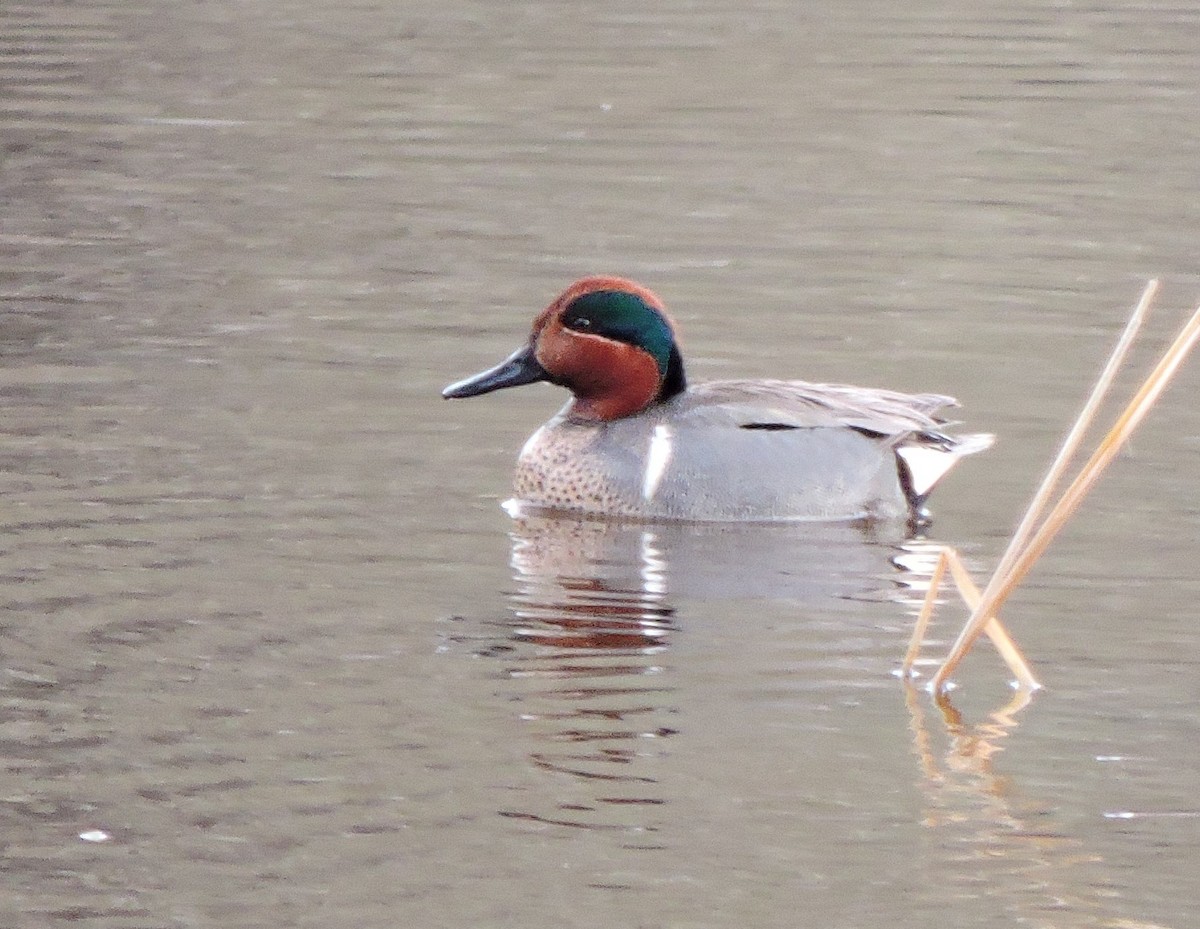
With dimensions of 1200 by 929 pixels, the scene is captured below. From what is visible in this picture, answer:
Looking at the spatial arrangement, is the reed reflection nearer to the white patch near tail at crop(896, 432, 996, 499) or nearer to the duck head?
the white patch near tail at crop(896, 432, 996, 499)

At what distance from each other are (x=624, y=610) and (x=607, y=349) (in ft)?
6.51

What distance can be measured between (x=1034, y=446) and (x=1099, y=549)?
4.95 ft

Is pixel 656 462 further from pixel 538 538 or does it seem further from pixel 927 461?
pixel 927 461

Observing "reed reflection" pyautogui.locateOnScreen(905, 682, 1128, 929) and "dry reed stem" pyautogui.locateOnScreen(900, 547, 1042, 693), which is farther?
"dry reed stem" pyautogui.locateOnScreen(900, 547, 1042, 693)

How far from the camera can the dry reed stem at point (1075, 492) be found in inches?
248

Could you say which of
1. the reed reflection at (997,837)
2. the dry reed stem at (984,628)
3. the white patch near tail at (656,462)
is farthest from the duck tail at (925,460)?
the reed reflection at (997,837)

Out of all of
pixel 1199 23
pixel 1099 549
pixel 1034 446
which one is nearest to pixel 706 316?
pixel 1034 446

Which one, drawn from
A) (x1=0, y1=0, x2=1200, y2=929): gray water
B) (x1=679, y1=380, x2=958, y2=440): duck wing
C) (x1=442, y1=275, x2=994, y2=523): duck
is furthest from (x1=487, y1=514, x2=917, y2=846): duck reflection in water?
(x1=679, y1=380, x2=958, y2=440): duck wing

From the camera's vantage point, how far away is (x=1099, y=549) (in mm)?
9055

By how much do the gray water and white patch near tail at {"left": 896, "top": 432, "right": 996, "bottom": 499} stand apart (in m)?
0.21

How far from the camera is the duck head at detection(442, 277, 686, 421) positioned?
1007 centimetres

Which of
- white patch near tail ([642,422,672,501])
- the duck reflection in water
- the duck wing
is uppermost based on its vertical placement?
the duck wing

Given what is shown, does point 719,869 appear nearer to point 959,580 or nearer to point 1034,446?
point 959,580

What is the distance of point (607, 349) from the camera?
1007 cm
